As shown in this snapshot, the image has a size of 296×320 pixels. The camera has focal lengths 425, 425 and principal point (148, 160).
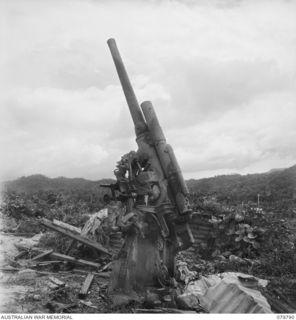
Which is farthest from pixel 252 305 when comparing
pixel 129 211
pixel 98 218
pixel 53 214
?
pixel 53 214

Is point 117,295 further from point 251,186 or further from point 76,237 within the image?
point 251,186

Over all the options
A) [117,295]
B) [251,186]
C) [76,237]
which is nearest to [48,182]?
[251,186]

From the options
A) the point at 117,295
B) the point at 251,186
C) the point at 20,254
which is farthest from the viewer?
the point at 251,186

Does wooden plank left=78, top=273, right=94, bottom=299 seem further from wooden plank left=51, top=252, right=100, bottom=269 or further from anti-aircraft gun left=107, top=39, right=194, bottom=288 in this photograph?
wooden plank left=51, top=252, right=100, bottom=269

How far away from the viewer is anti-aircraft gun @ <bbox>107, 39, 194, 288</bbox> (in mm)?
6449

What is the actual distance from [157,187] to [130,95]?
1.66 metres

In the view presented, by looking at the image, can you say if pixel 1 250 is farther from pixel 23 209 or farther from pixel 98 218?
pixel 23 209

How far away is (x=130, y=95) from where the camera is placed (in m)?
7.18

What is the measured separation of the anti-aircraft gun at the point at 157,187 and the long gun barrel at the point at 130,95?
2 cm

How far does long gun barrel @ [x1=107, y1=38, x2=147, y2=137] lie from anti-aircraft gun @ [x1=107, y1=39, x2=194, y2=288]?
0.08 feet

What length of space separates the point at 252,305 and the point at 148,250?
5.89 ft

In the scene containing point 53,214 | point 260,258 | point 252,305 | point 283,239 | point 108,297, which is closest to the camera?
point 252,305

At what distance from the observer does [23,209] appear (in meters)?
13.8

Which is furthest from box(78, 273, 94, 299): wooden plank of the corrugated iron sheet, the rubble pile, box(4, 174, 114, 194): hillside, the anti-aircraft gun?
box(4, 174, 114, 194): hillside
